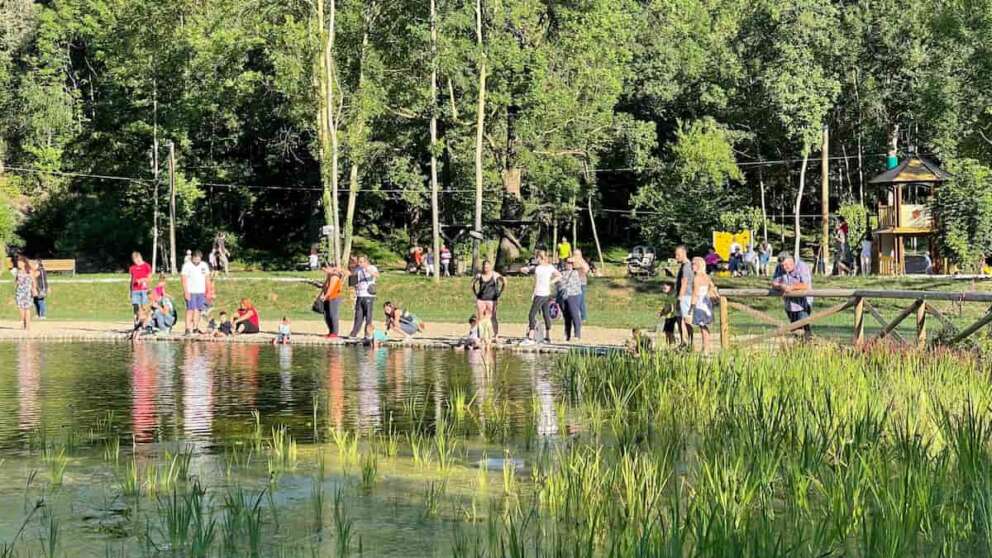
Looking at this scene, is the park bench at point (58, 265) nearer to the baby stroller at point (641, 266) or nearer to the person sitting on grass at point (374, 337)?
the baby stroller at point (641, 266)

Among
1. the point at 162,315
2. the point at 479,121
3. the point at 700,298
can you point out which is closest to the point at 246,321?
the point at 162,315

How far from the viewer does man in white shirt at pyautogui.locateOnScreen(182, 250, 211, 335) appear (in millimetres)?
26547

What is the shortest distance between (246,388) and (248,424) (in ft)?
12.0

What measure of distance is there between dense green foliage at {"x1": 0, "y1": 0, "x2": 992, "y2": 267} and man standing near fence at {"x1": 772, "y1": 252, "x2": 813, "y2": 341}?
28.2m

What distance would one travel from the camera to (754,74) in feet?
218

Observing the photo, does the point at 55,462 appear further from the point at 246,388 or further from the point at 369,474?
the point at 246,388

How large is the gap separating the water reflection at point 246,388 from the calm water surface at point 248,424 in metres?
0.03

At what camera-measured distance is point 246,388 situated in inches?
652

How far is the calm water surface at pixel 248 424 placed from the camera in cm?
803

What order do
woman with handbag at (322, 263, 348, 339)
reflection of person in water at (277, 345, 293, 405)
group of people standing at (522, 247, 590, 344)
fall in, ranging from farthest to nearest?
woman with handbag at (322, 263, 348, 339), group of people standing at (522, 247, 590, 344), reflection of person in water at (277, 345, 293, 405)

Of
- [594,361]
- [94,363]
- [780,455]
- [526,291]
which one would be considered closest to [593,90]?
[526,291]

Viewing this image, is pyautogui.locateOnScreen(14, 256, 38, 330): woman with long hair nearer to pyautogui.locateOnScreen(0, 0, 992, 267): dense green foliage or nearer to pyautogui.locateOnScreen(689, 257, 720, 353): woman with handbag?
pyautogui.locateOnScreen(689, 257, 720, 353): woman with handbag

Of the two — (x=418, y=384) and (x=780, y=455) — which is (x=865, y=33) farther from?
(x=780, y=455)

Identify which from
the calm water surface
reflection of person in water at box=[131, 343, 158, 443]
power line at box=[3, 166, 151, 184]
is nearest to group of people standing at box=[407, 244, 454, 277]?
power line at box=[3, 166, 151, 184]
